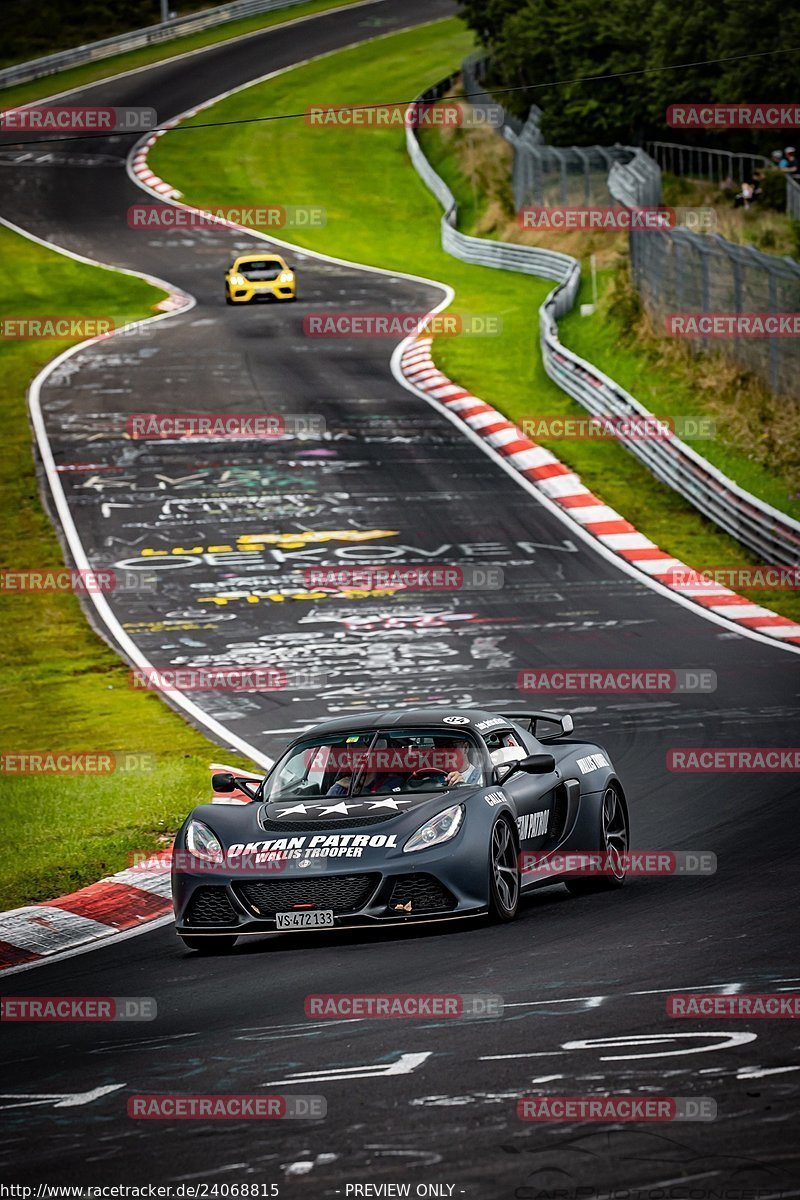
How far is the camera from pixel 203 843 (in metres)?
10.4

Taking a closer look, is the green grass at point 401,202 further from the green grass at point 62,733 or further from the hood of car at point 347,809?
the hood of car at point 347,809

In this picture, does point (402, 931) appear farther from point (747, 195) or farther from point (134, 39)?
point (134, 39)

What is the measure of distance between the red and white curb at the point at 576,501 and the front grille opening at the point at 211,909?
1146cm

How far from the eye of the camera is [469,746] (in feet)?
36.1

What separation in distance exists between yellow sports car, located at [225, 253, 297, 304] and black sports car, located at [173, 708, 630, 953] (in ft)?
112

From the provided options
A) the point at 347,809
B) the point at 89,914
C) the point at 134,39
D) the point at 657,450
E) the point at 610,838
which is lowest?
the point at 657,450

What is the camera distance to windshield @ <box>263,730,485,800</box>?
10766mm

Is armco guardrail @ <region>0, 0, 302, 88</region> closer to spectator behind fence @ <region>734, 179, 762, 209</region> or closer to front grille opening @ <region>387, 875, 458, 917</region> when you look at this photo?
spectator behind fence @ <region>734, 179, 762, 209</region>

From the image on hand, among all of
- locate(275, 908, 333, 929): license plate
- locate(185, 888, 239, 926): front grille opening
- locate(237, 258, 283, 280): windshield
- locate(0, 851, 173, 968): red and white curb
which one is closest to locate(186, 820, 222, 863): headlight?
locate(185, 888, 239, 926): front grille opening

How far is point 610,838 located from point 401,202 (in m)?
47.9

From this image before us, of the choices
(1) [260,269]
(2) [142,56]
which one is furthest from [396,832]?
(2) [142,56]

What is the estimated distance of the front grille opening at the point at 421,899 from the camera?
9812 millimetres

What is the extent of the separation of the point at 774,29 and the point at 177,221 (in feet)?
69.4

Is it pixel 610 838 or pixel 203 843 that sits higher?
pixel 203 843
